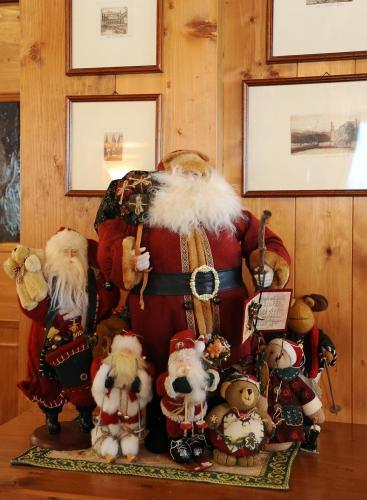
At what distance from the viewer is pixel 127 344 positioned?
1.43 metres

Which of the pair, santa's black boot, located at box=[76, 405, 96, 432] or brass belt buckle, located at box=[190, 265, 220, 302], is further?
santa's black boot, located at box=[76, 405, 96, 432]

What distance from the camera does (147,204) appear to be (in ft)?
4.84

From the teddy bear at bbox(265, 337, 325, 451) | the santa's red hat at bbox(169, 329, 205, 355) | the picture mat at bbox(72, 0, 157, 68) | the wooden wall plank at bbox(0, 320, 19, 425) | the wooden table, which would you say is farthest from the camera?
the wooden wall plank at bbox(0, 320, 19, 425)

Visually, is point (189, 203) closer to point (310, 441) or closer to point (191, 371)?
point (191, 371)

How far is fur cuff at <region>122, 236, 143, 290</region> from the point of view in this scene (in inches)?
56.1

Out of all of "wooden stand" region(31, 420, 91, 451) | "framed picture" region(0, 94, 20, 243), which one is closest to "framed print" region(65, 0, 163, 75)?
"framed picture" region(0, 94, 20, 243)

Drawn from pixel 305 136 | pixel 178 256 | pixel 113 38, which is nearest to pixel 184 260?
pixel 178 256

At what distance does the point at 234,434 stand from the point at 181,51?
1082 mm

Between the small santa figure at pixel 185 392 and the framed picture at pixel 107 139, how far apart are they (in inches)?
25.0

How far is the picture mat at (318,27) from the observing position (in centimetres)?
169

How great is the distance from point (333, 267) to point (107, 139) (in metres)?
0.77

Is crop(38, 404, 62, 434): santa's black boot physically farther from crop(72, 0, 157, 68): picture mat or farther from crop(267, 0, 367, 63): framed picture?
crop(267, 0, 367, 63): framed picture

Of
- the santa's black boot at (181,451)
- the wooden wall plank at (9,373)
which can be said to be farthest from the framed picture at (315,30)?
the wooden wall plank at (9,373)

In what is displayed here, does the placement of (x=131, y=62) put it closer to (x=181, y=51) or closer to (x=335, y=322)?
(x=181, y=51)
